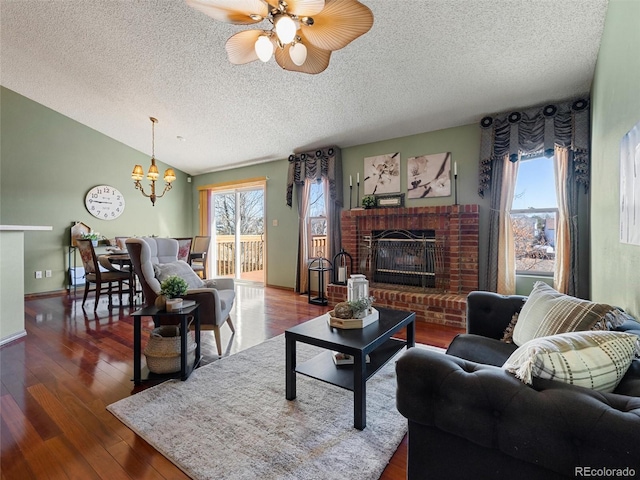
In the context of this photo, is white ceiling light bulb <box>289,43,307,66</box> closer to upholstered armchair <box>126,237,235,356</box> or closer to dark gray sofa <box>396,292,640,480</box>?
dark gray sofa <box>396,292,640,480</box>

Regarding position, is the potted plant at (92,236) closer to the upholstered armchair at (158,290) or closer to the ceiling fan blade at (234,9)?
the upholstered armchair at (158,290)

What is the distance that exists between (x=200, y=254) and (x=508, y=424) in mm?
5334

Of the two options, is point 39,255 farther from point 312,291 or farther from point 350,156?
point 350,156

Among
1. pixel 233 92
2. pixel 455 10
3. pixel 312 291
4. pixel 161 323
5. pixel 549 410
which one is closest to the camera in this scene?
pixel 549 410

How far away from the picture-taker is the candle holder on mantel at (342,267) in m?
4.17

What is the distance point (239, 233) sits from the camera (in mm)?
6578

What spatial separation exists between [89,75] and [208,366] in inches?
158

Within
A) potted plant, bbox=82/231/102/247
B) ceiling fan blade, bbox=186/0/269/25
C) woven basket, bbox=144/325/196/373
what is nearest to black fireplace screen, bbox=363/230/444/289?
woven basket, bbox=144/325/196/373

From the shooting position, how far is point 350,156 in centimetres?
479

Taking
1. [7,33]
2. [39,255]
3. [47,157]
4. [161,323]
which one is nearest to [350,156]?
[161,323]

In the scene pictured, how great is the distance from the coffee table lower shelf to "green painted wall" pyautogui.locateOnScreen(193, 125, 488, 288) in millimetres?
2395

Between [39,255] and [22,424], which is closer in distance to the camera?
[22,424]

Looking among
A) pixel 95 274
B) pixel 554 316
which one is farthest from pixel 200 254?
pixel 554 316

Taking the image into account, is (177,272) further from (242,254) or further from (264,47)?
(242,254)
